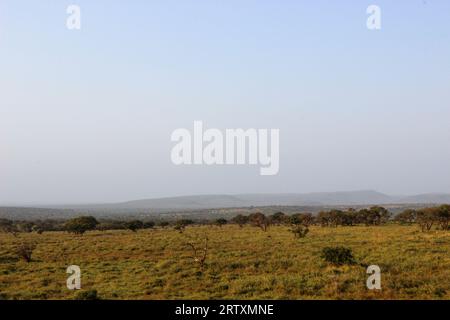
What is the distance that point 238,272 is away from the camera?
19688 mm

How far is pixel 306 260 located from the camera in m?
21.7

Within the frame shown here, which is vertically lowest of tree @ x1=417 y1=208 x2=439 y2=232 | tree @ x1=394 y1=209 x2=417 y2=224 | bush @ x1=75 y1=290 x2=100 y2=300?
tree @ x1=394 y1=209 x2=417 y2=224

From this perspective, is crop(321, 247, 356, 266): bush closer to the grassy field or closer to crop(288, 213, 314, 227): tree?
the grassy field

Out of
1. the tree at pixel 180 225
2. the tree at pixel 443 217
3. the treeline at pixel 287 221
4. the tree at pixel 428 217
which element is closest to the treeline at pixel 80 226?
the treeline at pixel 287 221

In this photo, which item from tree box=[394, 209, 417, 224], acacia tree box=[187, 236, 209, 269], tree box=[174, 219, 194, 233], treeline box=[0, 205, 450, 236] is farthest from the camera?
tree box=[394, 209, 417, 224]

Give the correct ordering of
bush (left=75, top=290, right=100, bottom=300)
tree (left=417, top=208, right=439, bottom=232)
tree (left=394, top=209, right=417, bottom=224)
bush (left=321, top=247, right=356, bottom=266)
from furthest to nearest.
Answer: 1. tree (left=394, top=209, right=417, bottom=224)
2. tree (left=417, top=208, right=439, bottom=232)
3. bush (left=321, top=247, right=356, bottom=266)
4. bush (left=75, top=290, right=100, bottom=300)

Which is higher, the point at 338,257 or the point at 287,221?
the point at 338,257

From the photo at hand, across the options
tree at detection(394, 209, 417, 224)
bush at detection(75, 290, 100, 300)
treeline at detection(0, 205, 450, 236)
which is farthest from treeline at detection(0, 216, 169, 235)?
tree at detection(394, 209, 417, 224)

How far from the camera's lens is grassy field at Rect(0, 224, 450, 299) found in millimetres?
15391

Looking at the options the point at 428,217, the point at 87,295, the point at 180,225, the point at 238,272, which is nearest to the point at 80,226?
the point at 180,225

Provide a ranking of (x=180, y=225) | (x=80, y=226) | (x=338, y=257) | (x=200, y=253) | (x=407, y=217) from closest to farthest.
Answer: (x=338, y=257) → (x=200, y=253) → (x=80, y=226) → (x=180, y=225) → (x=407, y=217)

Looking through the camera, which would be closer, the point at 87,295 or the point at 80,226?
the point at 87,295

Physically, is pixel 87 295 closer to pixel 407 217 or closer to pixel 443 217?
pixel 443 217

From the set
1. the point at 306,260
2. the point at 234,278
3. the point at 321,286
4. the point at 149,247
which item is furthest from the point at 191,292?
the point at 149,247
